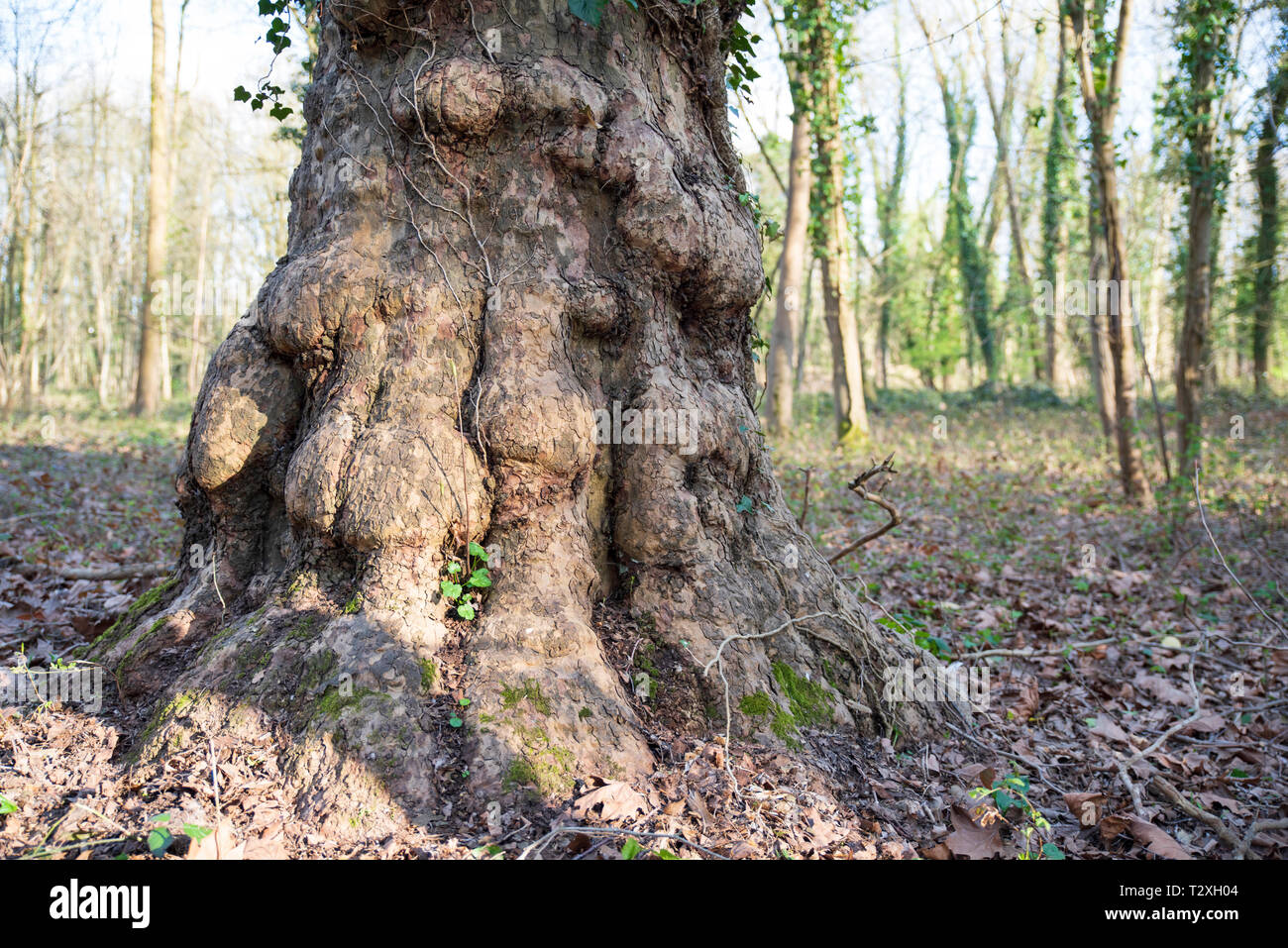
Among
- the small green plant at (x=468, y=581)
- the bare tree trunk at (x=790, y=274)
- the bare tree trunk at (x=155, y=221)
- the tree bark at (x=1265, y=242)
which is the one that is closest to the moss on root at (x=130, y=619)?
the small green plant at (x=468, y=581)

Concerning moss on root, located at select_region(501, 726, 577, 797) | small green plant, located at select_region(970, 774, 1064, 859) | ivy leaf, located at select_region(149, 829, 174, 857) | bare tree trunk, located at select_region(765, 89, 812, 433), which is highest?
bare tree trunk, located at select_region(765, 89, 812, 433)

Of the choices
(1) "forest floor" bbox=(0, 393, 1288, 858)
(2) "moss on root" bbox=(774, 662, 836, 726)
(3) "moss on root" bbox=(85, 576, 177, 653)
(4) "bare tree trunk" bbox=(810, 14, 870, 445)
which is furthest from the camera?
(4) "bare tree trunk" bbox=(810, 14, 870, 445)

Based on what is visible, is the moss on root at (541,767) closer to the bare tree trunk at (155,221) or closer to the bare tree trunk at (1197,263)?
the bare tree trunk at (1197,263)

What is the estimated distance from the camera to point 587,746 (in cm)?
273

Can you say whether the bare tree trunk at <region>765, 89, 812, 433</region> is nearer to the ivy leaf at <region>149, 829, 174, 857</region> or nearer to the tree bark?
the tree bark

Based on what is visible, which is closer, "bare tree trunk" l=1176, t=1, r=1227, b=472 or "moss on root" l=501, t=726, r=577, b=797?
"moss on root" l=501, t=726, r=577, b=797

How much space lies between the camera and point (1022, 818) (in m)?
2.93

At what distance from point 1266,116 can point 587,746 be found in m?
16.1

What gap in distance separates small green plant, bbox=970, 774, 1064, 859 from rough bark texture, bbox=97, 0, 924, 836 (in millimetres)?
616

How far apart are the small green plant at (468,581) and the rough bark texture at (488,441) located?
2.1 inches

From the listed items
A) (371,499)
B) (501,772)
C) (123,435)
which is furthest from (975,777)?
(123,435)

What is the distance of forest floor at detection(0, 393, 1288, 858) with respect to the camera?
2457 mm

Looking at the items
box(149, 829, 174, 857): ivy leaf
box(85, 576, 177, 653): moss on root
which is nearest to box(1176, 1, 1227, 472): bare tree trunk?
box(85, 576, 177, 653): moss on root
